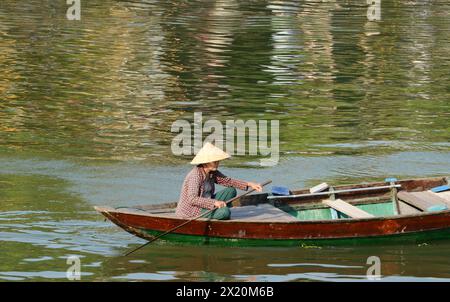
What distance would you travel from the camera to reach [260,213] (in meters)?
16.0

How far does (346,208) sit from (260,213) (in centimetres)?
119

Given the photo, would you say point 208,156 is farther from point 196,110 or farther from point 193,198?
point 196,110

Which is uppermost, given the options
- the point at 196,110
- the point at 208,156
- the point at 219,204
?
the point at 208,156

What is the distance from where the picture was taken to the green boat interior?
16.0 metres

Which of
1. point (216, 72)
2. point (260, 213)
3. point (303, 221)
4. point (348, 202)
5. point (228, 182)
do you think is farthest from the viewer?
point (216, 72)

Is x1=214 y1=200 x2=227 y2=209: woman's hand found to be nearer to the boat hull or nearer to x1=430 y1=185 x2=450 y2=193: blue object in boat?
the boat hull

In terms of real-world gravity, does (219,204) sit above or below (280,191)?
above

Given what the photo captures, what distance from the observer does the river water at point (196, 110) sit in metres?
15.5

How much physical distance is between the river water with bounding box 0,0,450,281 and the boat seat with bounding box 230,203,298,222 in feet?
1.50

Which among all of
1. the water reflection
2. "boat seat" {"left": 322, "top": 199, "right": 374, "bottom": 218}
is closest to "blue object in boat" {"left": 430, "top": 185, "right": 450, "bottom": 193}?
"boat seat" {"left": 322, "top": 199, "right": 374, "bottom": 218}

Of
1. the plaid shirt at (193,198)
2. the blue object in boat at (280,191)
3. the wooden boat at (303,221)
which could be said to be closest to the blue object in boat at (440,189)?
the wooden boat at (303,221)

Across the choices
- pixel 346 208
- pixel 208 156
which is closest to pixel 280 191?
pixel 346 208

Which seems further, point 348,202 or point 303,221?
point 348,202
